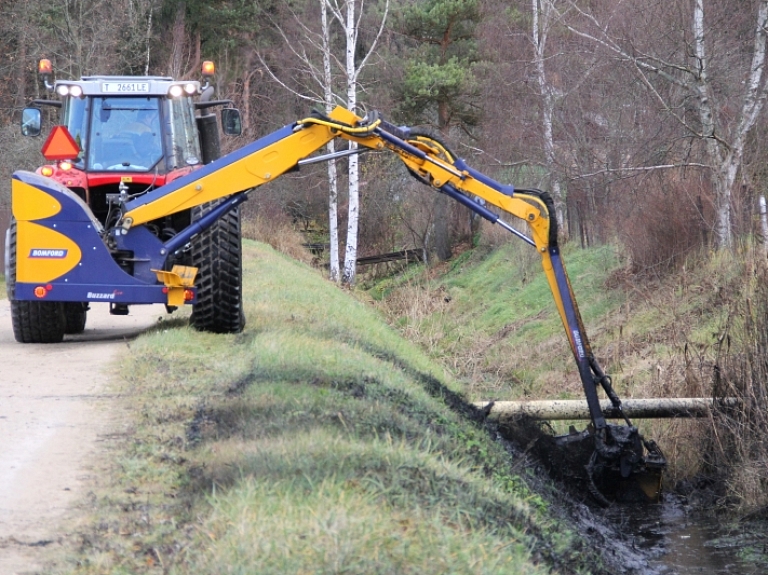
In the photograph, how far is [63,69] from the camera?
32.7m

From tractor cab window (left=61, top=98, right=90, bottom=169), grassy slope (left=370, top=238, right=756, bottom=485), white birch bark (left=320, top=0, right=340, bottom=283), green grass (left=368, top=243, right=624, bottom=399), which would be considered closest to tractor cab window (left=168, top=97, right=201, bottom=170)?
tractor cab window (left=61, top=98, right=90, bottom=169)

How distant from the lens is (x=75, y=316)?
1259cm

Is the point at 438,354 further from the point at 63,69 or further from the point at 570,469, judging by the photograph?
the point at 63,69

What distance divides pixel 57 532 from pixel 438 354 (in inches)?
506

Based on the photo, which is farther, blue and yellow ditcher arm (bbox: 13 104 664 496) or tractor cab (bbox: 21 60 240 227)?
tractor cab (bbox: 21 60 240 227)

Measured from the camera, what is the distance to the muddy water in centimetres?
822

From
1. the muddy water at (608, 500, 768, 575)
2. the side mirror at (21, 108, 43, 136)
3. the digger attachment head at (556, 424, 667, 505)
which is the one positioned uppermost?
the side mirror at (21, 108, 43, 136)

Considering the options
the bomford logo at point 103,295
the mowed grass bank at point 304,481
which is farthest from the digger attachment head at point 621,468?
the bomford logo at point 103,295

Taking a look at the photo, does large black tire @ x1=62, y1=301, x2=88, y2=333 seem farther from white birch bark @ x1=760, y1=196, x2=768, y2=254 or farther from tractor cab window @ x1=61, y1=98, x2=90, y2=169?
white birch bark @ x1=760, y1=196, x2=768, y2=254

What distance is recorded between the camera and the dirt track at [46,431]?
5148 millimetres

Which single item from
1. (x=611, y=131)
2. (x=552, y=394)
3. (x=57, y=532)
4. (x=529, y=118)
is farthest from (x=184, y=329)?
(x=529, y=118)

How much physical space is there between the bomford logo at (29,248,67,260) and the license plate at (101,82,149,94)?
2.40 meters

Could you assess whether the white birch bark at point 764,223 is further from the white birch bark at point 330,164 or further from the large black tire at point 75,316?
A: the white birch bark at point 330,164

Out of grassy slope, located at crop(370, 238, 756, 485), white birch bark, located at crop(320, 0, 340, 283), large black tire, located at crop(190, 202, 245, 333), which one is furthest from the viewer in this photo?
white birch bark, located at crop(320, 0, 340, 283)
